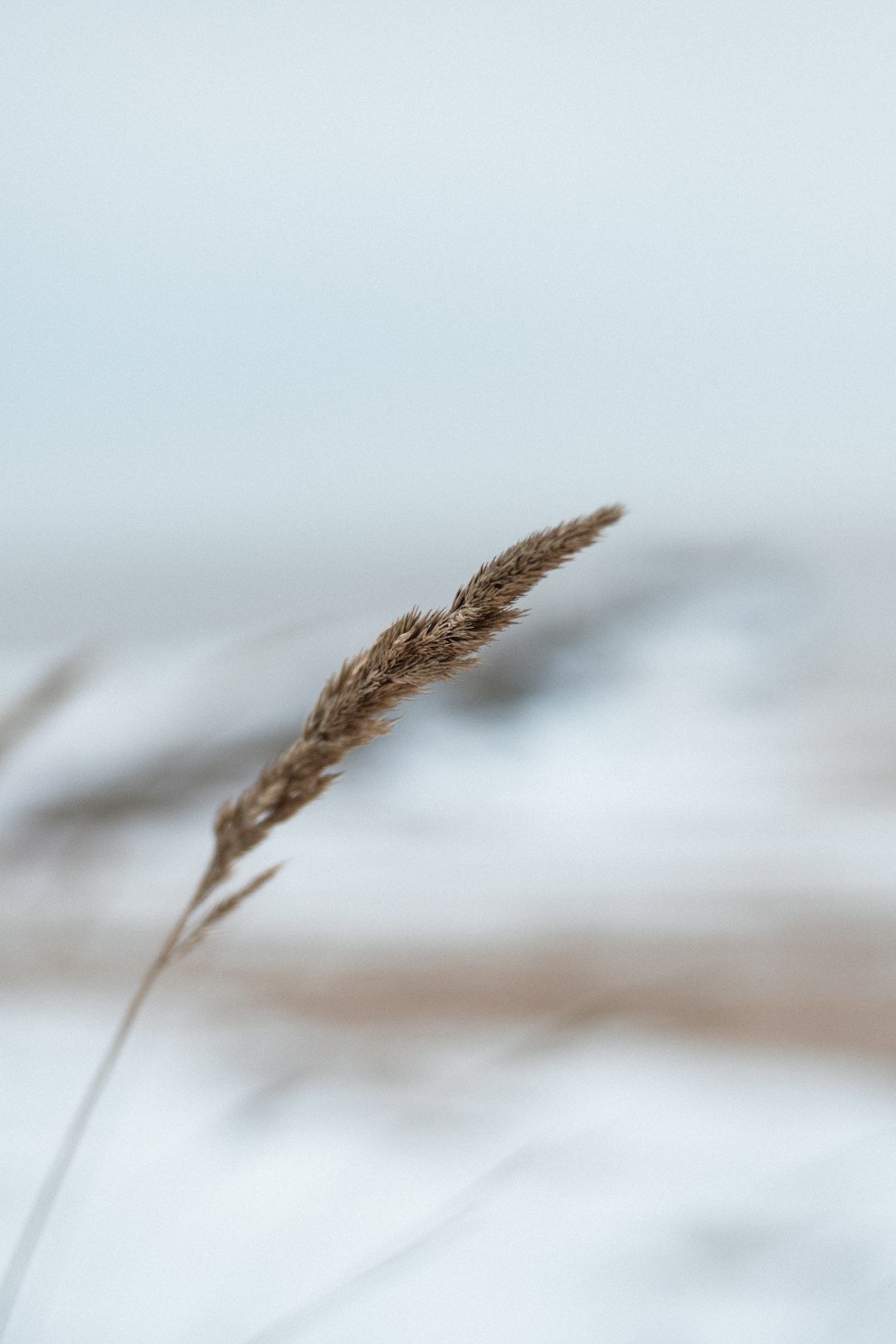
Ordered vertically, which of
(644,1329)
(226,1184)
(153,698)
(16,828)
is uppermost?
(153,698)

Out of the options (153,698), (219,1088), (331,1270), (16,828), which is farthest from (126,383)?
(331,1270)

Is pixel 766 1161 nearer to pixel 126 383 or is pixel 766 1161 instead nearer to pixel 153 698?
pixel 153 698

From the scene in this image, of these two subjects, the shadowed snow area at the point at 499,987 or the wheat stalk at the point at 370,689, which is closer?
the wheat stalk at the point at 370,689

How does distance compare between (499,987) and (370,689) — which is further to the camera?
(499,987)

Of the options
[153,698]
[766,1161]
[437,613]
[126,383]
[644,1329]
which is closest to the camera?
[437,613]

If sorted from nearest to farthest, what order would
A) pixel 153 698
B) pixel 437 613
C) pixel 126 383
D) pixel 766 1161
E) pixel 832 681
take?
pixel 437 613
pixel 766 1161
pixel 153 698
pixel 832 681
pixel 126 383

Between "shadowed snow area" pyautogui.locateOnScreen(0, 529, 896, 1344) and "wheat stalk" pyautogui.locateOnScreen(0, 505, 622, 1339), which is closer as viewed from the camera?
"wheat stalk" pyautogui.locateOnScreen(0, 505, 622, 1339)

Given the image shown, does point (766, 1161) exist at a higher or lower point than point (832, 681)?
lower

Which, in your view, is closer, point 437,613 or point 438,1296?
point 437,613
